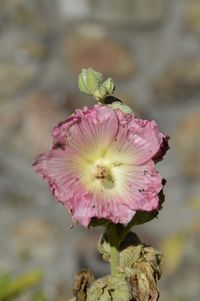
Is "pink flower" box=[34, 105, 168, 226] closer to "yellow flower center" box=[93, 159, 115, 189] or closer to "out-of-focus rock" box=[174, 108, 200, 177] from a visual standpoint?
"yellow flower center" box=[93, 159, 115, 189]

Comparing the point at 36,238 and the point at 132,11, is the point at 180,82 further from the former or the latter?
the point at 36,238

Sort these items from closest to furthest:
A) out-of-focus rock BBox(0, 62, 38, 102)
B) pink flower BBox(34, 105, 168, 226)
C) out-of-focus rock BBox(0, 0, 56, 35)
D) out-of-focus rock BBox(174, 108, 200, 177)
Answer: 1. pink flower BBox(34, 105, 168, 226)
2. out-of-focus rock BBox(174, 108, 200, 177)
3. out-of-focus rock BBox(0, 62, 38, 102)
4. out-of-focus rock BBox(0, 0, 56, 35)

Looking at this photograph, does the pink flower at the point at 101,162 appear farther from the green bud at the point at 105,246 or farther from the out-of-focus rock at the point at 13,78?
the out-of-focus rock at the point at 13,78

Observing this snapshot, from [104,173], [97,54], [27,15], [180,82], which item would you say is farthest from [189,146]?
[104,173]

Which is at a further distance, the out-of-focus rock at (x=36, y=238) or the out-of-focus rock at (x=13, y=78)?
the out-of-focus rock at (x=13, y=78)

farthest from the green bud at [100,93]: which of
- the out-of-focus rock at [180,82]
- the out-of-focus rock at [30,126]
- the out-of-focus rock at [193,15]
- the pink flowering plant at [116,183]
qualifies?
the out-of-focus rock at [193,15]

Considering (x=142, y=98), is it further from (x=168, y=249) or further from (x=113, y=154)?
(x=113, y=154)

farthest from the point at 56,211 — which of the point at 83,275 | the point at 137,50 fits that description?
the point at 83,275

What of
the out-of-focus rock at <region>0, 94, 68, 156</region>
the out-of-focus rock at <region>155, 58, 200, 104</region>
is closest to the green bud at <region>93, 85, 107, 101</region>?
the out-of-focus rock at <region>0, 94, 68, 156</region>
